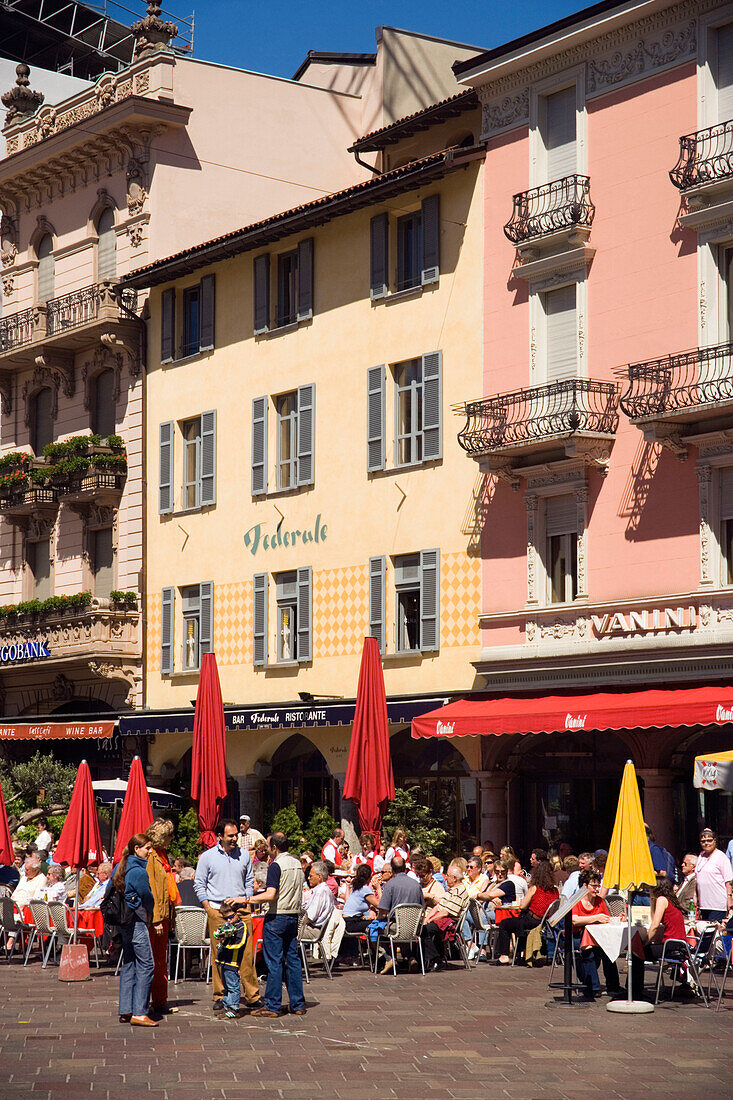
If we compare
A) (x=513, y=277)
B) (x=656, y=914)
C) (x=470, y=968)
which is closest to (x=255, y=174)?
(x=513, y=277)

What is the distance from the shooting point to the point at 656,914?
1609cm

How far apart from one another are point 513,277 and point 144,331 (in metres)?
11.6

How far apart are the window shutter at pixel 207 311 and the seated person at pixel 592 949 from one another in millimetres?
19737

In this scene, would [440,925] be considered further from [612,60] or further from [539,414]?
[612,60]

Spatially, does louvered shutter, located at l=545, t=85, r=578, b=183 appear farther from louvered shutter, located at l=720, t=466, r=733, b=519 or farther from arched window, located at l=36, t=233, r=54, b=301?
arched window, located at l=36, t=233, r=54, b=301

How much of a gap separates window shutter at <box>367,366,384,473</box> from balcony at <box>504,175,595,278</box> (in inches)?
157

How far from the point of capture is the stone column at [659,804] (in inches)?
972

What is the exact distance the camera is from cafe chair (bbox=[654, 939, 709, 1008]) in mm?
15953

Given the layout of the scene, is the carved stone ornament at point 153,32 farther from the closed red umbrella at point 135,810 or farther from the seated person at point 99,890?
the seated person at point 99,890

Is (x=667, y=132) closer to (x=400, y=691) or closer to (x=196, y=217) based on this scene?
(x=400, y=691)

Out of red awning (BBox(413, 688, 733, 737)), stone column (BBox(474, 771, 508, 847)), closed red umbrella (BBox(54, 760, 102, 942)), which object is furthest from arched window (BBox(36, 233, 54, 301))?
closed red umbrella (BBox(54, 760, 102, 942))

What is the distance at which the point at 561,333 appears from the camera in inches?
1054

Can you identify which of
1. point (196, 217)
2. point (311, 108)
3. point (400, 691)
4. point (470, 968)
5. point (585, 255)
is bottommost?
point (470, 968)

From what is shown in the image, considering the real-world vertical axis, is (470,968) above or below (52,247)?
below
